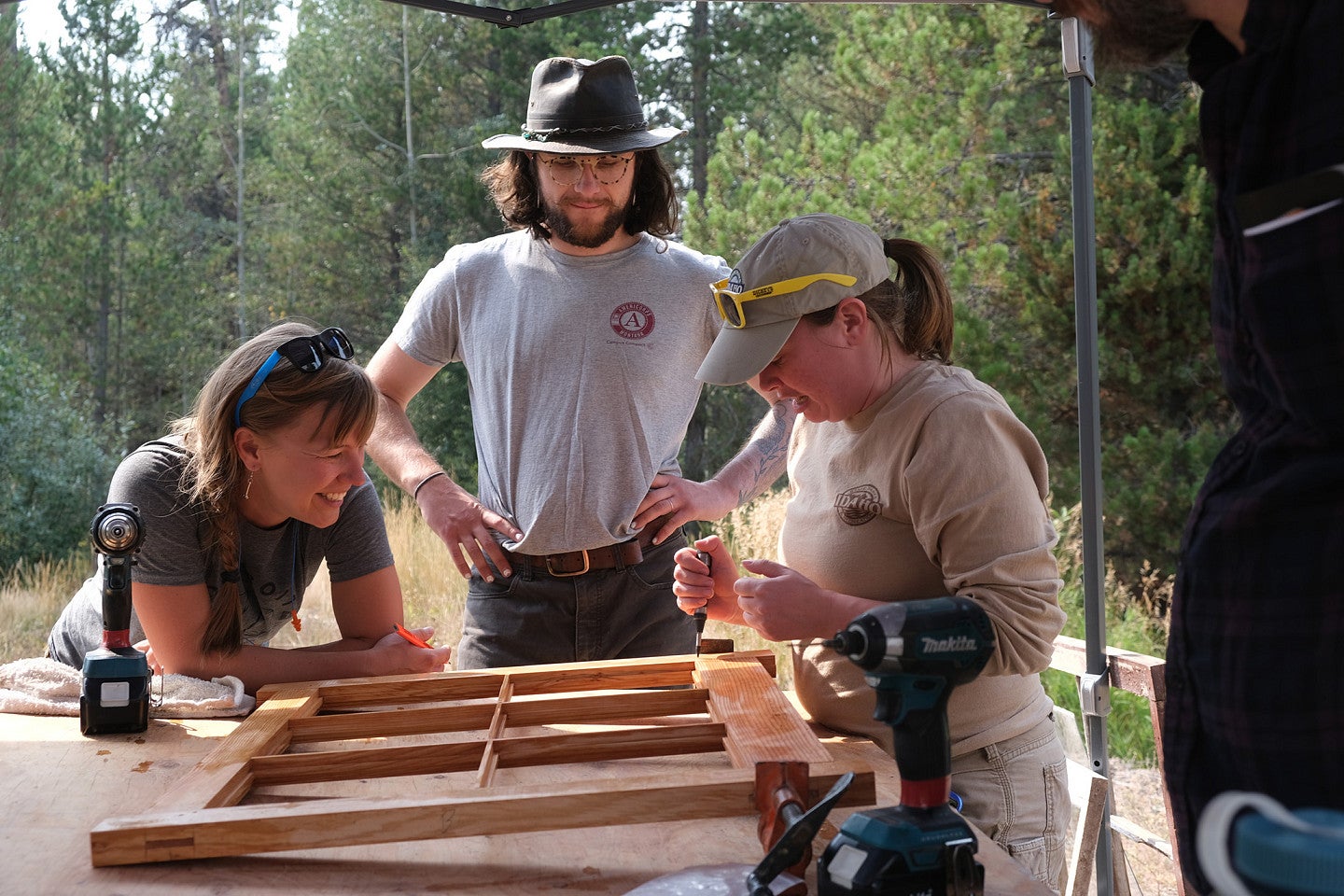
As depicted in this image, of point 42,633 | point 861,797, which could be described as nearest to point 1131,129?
point 861,797

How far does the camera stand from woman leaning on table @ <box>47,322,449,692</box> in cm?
238

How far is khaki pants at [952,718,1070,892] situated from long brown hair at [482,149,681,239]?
174 centimetres

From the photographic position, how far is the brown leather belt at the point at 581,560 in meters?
2.90

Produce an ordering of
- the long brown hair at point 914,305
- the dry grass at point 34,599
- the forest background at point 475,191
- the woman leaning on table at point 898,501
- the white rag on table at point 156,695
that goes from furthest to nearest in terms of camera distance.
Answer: the forest background at point 475,191, the dry grass at point 34,599, the white rag on table at point 156,695, the long brown hair at point 914,305, the woman leaning on table at point 898,501

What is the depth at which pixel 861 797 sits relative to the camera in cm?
162

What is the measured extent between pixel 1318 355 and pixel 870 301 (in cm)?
95

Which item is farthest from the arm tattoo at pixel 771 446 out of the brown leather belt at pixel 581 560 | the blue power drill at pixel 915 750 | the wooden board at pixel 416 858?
the blue power drill at pixel 915 750

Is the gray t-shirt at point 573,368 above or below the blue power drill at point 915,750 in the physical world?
above

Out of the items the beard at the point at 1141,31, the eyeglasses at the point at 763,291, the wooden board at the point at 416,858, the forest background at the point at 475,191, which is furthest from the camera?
the forest background at the point at 475,191

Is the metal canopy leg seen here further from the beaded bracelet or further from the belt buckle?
the beaded bracelet

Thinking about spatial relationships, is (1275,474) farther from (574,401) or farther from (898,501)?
(574,401)

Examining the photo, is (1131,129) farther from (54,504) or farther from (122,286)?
(122,286)

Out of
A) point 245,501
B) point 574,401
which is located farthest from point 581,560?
point 245,501

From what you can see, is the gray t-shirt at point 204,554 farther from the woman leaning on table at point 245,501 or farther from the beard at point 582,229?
the beard at point 582,229
